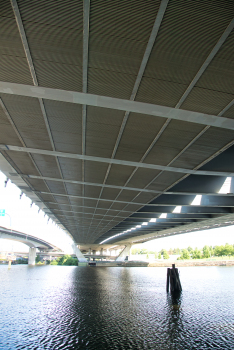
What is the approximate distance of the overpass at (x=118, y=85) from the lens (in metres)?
6.42

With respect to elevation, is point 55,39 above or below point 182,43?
above

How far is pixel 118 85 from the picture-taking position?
29.3 ft

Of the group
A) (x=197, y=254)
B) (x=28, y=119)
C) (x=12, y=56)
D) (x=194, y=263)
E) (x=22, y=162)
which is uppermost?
(x=22, y=162)

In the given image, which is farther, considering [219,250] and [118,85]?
[219,250]

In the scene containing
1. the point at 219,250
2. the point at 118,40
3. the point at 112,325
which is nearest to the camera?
the point at 118,40

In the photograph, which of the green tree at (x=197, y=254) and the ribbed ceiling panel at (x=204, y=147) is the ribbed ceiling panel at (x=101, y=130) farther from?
the green tree at (x=197, y=254)

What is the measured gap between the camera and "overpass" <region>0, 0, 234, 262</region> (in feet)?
21.1

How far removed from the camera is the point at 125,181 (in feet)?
72.2

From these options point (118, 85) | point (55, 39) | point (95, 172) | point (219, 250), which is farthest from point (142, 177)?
point (219, 250)

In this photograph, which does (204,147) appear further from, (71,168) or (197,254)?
(197,254)

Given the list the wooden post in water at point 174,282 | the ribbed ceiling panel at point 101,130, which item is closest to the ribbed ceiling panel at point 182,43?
the ribbed ceiling panel at point 101,130

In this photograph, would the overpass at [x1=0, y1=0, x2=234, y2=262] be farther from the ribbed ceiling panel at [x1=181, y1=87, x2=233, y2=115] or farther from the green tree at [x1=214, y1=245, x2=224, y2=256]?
the green tree at [x1=214, y1=245, x2=224, y2=256]

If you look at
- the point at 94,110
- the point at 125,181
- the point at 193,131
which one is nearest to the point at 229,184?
the point at 125,181

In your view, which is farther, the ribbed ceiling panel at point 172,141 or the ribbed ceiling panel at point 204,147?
the ribbed ceiling panel at point 204,147
